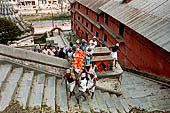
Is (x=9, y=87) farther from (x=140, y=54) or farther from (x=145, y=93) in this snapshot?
(x=140, y=54)

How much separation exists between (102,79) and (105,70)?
0.56m

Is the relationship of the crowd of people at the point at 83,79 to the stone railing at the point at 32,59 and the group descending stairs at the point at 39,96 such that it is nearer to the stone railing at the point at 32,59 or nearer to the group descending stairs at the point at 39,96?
the group descending stairs at the point at 39,96

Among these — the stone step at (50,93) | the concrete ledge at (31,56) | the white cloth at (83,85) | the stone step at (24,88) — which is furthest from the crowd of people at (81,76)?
the stone step at (24,88)

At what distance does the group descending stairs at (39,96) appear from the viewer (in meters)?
7.54

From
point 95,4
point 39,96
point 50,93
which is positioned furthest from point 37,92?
point 95,4

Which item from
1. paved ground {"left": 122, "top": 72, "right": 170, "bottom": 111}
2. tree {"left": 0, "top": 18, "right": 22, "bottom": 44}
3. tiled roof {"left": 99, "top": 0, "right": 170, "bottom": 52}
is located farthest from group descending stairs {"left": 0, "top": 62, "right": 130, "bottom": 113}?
tree {"left": 0, "top": 18, "right": 22, "bottom": 44}

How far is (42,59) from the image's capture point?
9648mm

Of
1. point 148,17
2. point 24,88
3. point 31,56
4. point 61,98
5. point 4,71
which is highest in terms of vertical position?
point 148,17

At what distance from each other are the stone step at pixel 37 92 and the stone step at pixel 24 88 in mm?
244

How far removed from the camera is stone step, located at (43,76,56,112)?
311 inches

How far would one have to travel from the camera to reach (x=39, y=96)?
8180 millimetres

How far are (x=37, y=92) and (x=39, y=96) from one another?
36 cm

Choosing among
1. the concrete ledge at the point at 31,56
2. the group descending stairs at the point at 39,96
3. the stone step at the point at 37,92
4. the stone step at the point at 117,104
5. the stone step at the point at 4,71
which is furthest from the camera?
the concrete ledge at the point at 31,56

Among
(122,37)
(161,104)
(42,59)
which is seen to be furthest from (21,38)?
(161,104)
